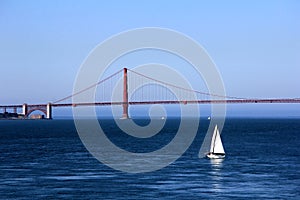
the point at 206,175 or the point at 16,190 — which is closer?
the point at 16,190

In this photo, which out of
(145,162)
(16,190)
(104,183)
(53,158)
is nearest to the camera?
(16,190)

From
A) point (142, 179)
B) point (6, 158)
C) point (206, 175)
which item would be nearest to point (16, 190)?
point (142, 179)

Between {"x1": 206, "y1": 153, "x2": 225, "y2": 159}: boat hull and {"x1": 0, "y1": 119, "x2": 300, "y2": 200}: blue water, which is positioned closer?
{"x1": 0, "y1": 119, "x2": 300, "y2": 200}: blue water

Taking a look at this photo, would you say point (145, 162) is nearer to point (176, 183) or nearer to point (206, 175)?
point (206, 175)

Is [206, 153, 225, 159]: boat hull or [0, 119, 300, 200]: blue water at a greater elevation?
[206, 153, 225, 159]: boat hull

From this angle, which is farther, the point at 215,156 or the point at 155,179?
the point at 215,156

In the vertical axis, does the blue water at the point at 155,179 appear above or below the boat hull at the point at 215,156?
below

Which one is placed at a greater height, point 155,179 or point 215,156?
point 215,156

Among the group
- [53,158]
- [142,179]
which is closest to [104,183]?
[142,179]

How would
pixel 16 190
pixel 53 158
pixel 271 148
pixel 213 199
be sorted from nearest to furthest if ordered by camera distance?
pixel 213 199 → pixel 16 190 → pixel 53 158 → pixel 271 148

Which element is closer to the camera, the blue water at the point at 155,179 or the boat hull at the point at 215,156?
the blue water at the point at 155,179
